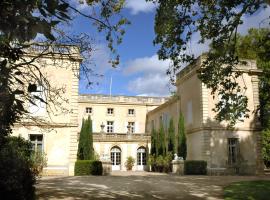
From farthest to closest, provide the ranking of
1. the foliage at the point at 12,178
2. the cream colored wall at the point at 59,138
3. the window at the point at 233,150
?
the window at the point at 233,150, the cream colored wall at the point at 59,138, the foliage at the point at 12,178

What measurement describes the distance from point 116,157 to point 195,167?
1172 cm

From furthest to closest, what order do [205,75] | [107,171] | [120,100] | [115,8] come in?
1. [120,100]
2. [107,171]
3. [205,75]
4. [115,8]

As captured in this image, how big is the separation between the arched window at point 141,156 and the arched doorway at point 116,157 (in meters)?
1.64

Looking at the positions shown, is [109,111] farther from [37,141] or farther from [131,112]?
[37,141]

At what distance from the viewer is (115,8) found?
6.06m

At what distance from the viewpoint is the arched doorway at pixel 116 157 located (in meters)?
30.2

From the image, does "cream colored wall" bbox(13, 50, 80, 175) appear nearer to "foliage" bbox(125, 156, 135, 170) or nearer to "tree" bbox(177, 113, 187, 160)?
"tree" bbox(177, 113, 187, 160)

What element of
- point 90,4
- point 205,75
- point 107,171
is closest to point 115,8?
point 90,4

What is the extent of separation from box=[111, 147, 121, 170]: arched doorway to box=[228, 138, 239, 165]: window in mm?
11561

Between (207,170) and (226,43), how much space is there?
1221cm

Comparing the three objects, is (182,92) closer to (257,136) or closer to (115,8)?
(257,136)

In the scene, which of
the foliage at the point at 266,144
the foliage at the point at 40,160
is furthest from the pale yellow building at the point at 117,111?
the foliage at the point at 40,160

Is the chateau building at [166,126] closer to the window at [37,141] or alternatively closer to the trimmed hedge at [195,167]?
the window at [37,141]

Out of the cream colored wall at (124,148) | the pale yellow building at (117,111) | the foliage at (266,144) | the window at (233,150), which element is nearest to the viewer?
the window at (233,150)
